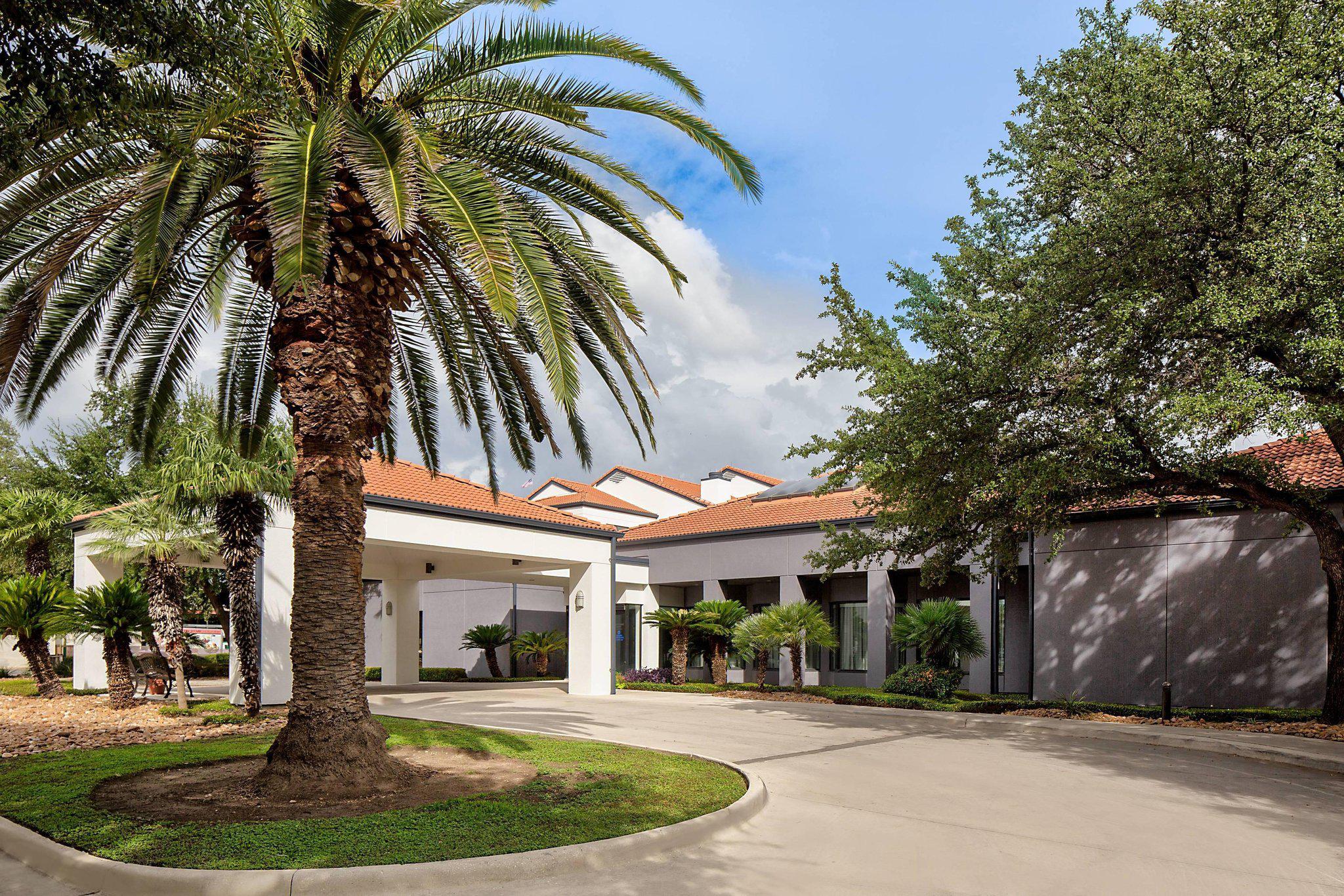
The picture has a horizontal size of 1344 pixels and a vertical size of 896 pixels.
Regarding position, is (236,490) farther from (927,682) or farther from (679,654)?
(927,682)

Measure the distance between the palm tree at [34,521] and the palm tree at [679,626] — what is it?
51.2 feet

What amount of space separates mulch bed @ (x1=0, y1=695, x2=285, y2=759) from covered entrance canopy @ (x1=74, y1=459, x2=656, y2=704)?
191 cm

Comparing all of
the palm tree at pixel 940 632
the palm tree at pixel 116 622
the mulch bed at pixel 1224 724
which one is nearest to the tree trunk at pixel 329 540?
the palm tree at pixel 116 622

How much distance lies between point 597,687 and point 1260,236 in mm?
17970

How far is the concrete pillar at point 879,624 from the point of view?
27.4 meters

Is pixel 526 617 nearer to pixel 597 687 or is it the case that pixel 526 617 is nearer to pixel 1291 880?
pixel 597 687

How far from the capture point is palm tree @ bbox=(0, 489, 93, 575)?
76.0 feet

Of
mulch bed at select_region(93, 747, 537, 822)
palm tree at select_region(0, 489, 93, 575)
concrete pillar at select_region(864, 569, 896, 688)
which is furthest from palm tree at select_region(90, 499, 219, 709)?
concrete pillar at select_region(864, 569, 896, 688)

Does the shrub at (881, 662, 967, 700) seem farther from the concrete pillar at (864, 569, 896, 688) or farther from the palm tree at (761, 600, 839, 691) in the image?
the concrete pillar at (864, 569, 896, 688)

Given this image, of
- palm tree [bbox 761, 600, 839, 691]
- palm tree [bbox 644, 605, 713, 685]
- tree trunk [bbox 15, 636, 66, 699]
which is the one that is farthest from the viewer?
palm tree [bbox 644, 605, 713, 685]

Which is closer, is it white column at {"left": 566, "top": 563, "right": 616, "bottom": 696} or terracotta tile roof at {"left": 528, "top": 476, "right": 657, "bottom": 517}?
white column at {"left": 566, "top": 563, "right": 616, "bottom": 696}

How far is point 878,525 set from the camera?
19391mm

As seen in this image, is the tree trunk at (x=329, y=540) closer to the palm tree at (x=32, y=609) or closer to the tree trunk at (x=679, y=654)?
the palm tree at (x=32, y=609)

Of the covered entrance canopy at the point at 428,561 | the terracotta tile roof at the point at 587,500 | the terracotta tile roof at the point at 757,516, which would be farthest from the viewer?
the terracotta tile roof at the point at 587,500
